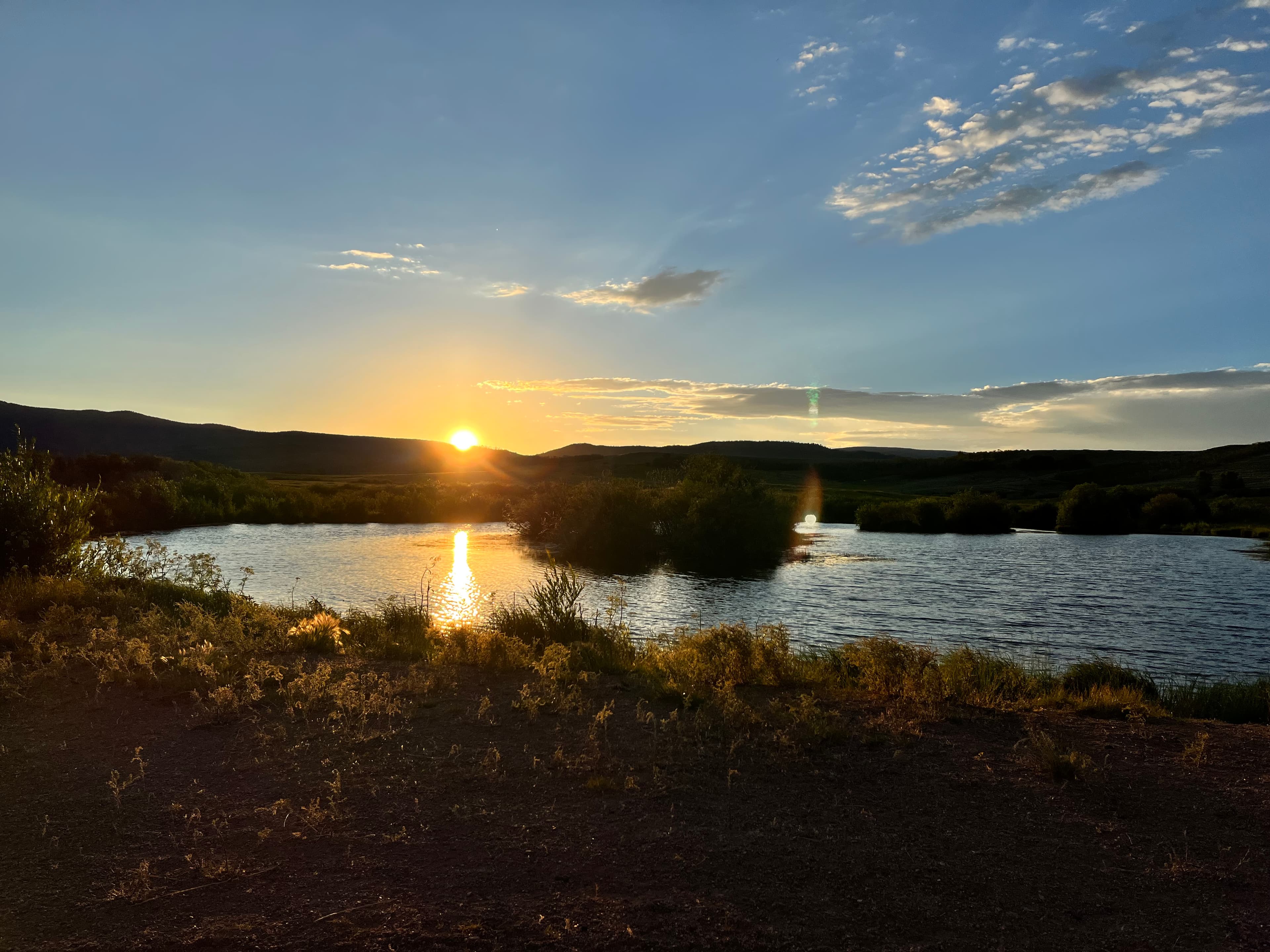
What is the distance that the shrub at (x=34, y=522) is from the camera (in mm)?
15445

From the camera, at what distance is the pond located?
19797 mm

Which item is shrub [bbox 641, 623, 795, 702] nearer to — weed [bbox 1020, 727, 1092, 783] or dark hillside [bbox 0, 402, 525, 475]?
weed [bbox 1020, 727, 1092, 783]

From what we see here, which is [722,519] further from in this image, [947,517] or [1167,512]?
[1167,512]

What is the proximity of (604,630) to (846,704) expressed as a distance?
541cm

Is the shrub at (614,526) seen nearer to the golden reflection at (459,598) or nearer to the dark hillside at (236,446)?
the golden reflection at (459,598)

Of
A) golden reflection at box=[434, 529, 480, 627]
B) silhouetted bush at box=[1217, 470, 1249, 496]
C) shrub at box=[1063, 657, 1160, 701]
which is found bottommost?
golden reflection at box=[434, 529, 480, 627]

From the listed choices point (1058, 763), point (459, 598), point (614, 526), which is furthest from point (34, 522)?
point (614, 526)

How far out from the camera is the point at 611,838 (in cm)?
546

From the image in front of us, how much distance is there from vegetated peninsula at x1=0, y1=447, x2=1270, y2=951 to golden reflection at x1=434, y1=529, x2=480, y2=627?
5.73 meters

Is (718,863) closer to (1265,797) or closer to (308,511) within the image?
(1265,797)

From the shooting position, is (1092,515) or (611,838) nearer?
(611,838)

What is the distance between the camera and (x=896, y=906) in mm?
4633

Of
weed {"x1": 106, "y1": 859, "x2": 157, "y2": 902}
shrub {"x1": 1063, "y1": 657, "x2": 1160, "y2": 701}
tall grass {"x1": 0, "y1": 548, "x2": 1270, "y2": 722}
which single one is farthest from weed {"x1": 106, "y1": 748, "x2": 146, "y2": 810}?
shrub {"x1": 1063, "y1": 657, "x2": 1160, "y2": 701}

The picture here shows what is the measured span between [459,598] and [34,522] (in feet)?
38.2
